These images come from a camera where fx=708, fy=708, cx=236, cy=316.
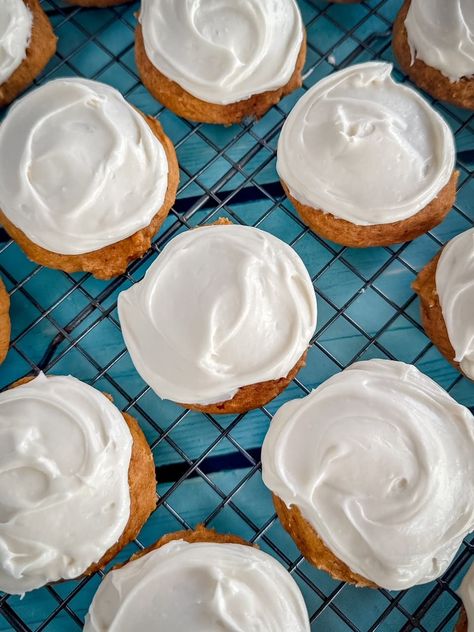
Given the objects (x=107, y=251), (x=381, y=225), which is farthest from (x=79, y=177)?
(x=381, y=225)

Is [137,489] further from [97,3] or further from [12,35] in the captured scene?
[97,3]

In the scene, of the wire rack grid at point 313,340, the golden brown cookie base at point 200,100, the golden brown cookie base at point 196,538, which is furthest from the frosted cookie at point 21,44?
the golden brown cookie base at point 196,538

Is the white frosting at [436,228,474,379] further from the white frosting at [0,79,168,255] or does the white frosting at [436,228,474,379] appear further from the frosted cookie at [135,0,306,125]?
the white frosting at [0,79,168,255]

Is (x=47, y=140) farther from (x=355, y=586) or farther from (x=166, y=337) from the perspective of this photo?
(x=355, y=586)

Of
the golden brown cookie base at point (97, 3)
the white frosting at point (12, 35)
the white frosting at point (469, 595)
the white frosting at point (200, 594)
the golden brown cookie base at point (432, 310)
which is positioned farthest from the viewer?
the golden brown cookie base at point (97, 3)

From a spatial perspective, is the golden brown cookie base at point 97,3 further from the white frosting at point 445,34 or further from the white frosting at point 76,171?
the white frosting at point 445,34

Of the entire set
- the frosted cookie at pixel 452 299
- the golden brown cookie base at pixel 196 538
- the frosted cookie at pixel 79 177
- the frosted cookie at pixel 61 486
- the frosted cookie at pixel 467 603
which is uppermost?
the frosted cookie at pixel 79 177

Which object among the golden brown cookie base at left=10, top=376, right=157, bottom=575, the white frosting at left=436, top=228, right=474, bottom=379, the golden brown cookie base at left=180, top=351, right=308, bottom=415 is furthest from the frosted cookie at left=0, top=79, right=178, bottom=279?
the white frosting at left=436, top=228, right=474, bottom=379
